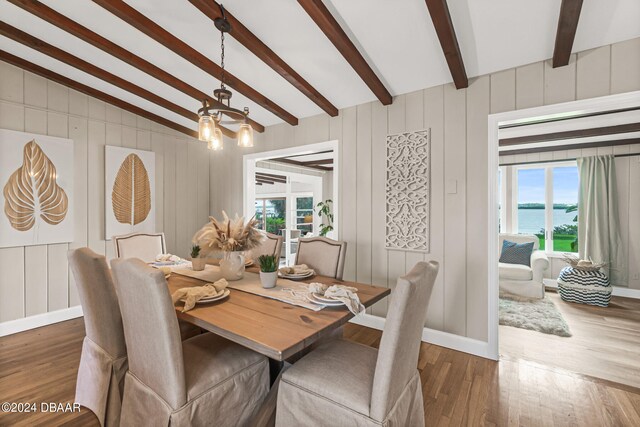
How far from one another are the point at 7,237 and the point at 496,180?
183 inches

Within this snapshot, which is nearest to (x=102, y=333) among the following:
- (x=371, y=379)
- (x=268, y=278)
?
(x=268, y=278)

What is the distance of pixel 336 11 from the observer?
205cm

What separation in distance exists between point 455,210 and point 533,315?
195 cm

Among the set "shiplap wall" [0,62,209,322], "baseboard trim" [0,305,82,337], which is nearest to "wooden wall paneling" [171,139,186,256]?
"shiplap wall" [0,62,209,322]

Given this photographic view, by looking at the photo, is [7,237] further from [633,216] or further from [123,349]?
[633,216]

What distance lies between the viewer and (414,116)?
→ 294 cm

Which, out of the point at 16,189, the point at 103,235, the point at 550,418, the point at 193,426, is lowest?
the point at 550,418

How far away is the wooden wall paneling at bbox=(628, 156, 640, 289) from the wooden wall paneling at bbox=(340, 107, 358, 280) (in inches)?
166

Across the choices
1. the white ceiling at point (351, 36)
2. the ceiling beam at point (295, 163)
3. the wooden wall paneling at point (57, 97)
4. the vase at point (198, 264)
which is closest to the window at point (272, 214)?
the ceiling beam at point (295, 163)

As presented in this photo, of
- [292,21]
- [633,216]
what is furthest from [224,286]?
[633,216]

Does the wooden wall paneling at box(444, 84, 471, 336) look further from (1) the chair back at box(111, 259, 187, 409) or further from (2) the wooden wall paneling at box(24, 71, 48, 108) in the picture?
(2) the wooden wall paneling at box(24, 71, 48, 108)

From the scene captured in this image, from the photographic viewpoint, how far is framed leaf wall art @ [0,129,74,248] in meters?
3.00

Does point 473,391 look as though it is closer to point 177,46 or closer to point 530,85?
point 530,85

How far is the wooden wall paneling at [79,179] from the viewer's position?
345 cm
